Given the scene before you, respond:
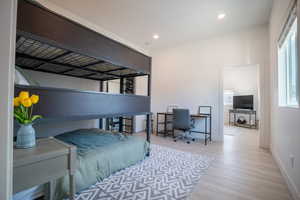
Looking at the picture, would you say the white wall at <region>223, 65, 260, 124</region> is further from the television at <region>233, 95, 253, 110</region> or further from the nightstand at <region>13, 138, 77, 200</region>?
the nightstand at <region>13, 138, 77, 200</region>

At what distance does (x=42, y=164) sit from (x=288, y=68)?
3.22 meters

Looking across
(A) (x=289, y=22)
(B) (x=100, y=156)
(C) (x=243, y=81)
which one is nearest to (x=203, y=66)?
(A) (x=289, y=22)

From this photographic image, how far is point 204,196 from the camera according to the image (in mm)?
1667

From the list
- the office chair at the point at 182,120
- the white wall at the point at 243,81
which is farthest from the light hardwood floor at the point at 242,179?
the white wall at the point at 243,81

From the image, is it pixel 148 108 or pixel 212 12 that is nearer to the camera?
pixel 148 108

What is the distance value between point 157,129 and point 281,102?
11.0ft

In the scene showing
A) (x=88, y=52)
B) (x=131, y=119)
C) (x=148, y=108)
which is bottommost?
(x=131, y=119)

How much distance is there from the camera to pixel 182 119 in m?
3.98

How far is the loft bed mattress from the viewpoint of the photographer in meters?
1.69

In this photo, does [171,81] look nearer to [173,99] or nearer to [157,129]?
[173,99]

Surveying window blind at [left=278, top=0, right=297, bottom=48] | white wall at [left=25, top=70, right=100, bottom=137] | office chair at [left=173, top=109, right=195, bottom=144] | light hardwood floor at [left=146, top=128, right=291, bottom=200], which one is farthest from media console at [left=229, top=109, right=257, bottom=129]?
white wall at [left=25, top=70, right=100, bottom=137]

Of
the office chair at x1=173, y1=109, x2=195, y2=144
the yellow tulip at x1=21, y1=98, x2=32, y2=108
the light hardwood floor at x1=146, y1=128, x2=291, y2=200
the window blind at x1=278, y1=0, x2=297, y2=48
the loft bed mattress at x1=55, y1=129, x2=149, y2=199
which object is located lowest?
the light hardwood floor at x1=146, y1=128, x2=291, y2=200

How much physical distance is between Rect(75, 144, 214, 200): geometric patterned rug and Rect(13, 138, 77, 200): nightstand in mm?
639

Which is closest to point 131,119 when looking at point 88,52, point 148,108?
point 148,108
